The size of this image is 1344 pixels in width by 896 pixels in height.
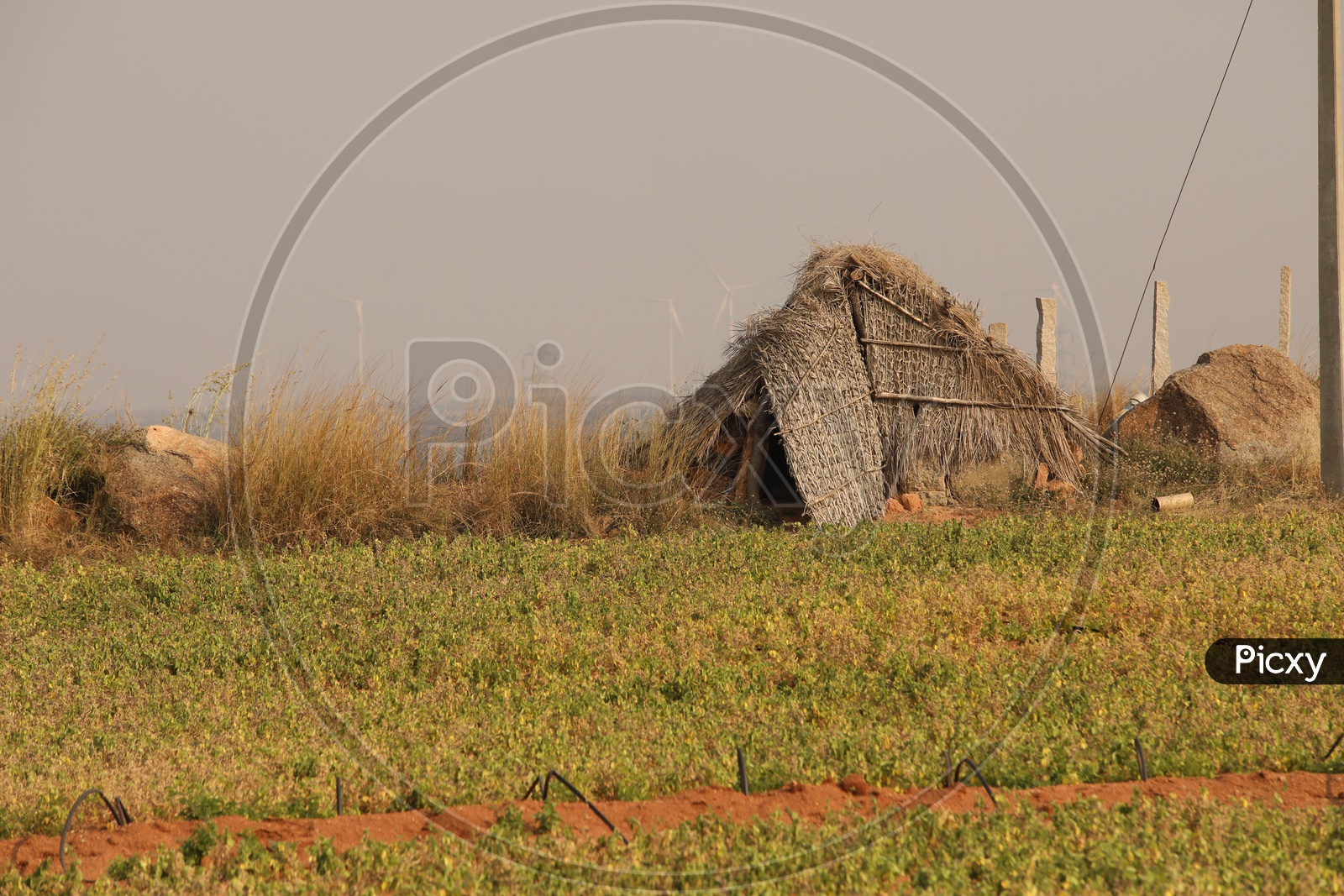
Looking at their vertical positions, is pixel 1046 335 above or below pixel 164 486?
above

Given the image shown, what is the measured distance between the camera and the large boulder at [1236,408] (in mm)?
12328

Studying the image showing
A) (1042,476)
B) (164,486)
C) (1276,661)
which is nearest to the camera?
(1276,661)

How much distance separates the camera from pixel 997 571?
23.5 ft

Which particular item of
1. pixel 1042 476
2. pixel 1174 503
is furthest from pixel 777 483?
pixel 1174 503

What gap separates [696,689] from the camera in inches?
201

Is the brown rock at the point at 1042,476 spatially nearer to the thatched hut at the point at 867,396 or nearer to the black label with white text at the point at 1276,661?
the thatched hut at the point at 867,396

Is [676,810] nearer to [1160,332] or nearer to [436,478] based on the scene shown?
[436,478]

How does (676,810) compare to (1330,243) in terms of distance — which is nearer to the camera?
(676,810)

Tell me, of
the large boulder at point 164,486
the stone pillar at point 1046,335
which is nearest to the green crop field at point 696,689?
the large boulder at point 164,486

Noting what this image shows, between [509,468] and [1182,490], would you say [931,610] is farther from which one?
[1182,490]

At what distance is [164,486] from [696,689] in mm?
6258

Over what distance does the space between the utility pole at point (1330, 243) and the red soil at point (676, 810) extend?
320 inches

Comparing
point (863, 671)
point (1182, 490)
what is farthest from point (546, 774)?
point (1182, 490)

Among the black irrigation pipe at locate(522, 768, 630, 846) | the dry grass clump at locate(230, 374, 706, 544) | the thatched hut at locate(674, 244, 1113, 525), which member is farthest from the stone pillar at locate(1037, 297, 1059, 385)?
the black irrigation pipe at locate(522, 768, 630, 846)
